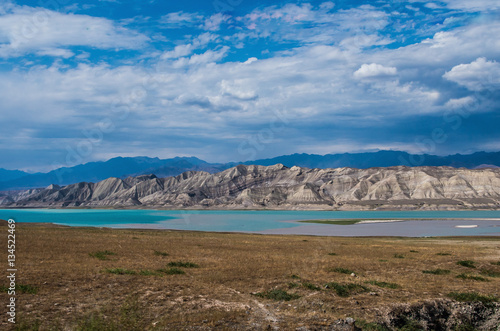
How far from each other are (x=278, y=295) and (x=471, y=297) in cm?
826

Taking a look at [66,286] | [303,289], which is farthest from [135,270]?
[303,289]

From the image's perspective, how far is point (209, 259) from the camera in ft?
86.6

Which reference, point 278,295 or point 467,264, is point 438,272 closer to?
point 467,264

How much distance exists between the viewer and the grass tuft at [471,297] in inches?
625

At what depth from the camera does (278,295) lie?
52.1 feet

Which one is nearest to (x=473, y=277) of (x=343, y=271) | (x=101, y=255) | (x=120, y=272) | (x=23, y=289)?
(x=343, y=271)

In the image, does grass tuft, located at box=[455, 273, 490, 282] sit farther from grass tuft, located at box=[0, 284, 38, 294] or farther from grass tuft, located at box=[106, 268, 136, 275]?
grass tuft, located at box=[0, 284, 38, 294]

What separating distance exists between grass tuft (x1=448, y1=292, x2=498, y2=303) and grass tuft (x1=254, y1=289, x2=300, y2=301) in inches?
270

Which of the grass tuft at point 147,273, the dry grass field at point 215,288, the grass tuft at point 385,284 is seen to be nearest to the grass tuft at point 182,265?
the dry grass field at point 215,288

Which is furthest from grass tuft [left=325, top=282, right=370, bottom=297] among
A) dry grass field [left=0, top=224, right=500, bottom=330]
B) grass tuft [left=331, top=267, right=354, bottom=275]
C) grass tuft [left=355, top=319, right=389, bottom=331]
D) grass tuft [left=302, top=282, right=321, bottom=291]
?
grass tuft [left=331, top=267, right=354, bottom=275]

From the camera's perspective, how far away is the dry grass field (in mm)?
12398

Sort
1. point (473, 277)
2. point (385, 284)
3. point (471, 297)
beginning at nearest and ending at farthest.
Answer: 1. point (471, 297)
2. point (385, 284)
3. point (473, 277)

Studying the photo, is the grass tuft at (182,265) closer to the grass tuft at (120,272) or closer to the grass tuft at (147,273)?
the grass tuft at (147,273)

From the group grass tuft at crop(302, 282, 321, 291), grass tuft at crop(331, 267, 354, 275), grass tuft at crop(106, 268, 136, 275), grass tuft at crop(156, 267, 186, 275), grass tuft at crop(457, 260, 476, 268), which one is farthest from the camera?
grass tuft at crop(457, 260, 476, 268)
